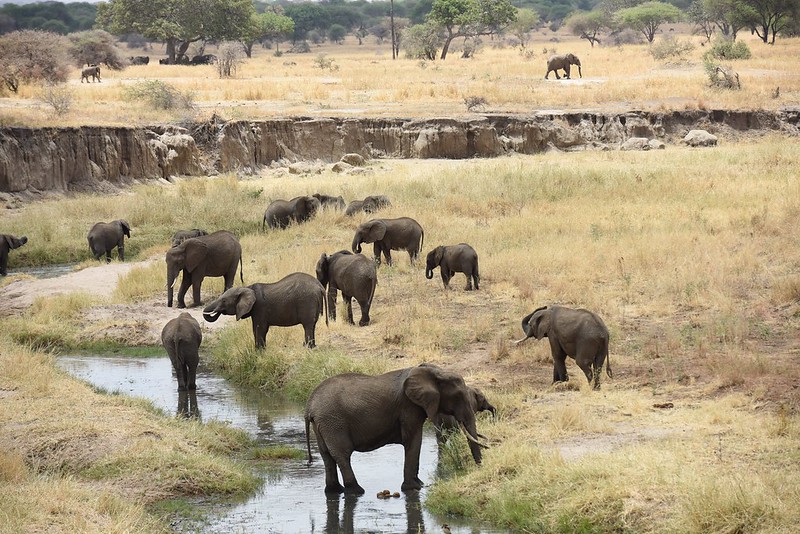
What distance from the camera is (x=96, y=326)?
18.8 meters

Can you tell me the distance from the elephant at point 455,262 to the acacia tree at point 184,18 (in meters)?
60.5

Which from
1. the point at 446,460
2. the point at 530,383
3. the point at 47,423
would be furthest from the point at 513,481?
the point at 47,423

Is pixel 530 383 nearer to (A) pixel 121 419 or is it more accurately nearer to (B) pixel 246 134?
(A) pixel 121 419

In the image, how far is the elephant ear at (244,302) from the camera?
15031mm

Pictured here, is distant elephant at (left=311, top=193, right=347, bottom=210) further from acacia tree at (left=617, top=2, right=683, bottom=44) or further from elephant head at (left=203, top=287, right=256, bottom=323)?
acacia tree at (left=617, top=2, right=683, bottom=44)

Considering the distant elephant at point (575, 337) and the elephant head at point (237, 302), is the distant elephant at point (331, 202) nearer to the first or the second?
the elephant head at point (237, 302)

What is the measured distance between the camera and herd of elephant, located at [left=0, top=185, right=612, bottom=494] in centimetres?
1045

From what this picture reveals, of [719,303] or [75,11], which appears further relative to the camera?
[75,11]

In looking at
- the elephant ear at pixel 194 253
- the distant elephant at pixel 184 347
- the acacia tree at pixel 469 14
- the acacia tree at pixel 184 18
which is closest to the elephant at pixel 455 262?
the elephant ear at pixel 194 253

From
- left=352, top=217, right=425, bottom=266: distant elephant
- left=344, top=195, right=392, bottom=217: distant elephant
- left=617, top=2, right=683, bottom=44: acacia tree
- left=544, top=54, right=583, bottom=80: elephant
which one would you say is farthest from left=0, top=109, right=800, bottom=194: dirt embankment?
left=617, top=2, right=683, bottom=44: acacia tree

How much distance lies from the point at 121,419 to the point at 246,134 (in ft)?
90.9

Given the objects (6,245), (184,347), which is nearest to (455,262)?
(184,347)

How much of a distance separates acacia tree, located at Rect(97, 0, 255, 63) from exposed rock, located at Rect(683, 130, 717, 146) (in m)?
44.4

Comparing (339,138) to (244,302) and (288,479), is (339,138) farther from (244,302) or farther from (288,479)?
(288,479)
